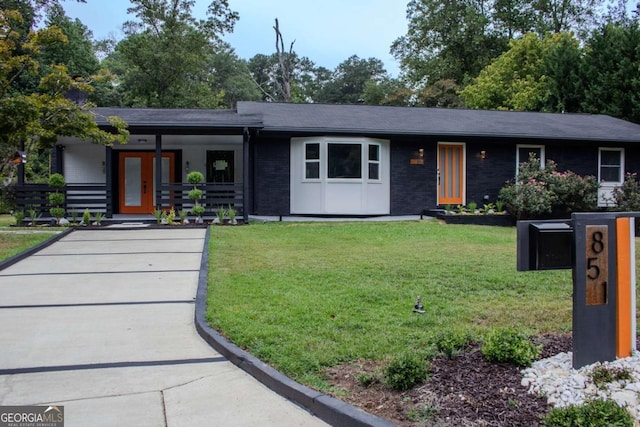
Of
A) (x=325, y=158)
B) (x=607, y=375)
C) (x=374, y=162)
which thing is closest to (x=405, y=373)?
(x=607, y=375)

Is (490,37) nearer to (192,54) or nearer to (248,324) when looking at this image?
(192,54)

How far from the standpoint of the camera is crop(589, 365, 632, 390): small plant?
10.7ft

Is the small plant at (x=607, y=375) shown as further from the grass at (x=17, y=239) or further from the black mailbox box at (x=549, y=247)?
the grass at (x=17, y=239)

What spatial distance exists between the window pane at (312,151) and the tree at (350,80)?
39.3m

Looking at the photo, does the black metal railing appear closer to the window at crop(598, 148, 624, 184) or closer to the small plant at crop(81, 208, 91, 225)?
the small plant at crop(81, 208, 91, 225)

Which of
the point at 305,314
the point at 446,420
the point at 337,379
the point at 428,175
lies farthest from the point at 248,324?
the point at 428,175

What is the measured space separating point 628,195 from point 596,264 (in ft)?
49.7

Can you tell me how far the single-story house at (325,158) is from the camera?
50.0 ft

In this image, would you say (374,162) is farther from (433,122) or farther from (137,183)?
(137,183)

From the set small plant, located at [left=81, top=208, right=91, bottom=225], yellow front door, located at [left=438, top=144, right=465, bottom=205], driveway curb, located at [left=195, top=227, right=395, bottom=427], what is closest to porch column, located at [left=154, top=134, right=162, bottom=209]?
small plant, located at [left=81, top=208, right=91, bottom=225]

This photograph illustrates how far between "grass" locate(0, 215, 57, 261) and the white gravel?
8720mm

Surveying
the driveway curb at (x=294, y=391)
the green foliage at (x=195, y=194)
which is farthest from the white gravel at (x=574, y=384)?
the green foliage at (x=195, y=194)

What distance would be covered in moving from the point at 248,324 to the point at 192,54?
2620 centimetres

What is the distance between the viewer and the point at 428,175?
54.5 ft
